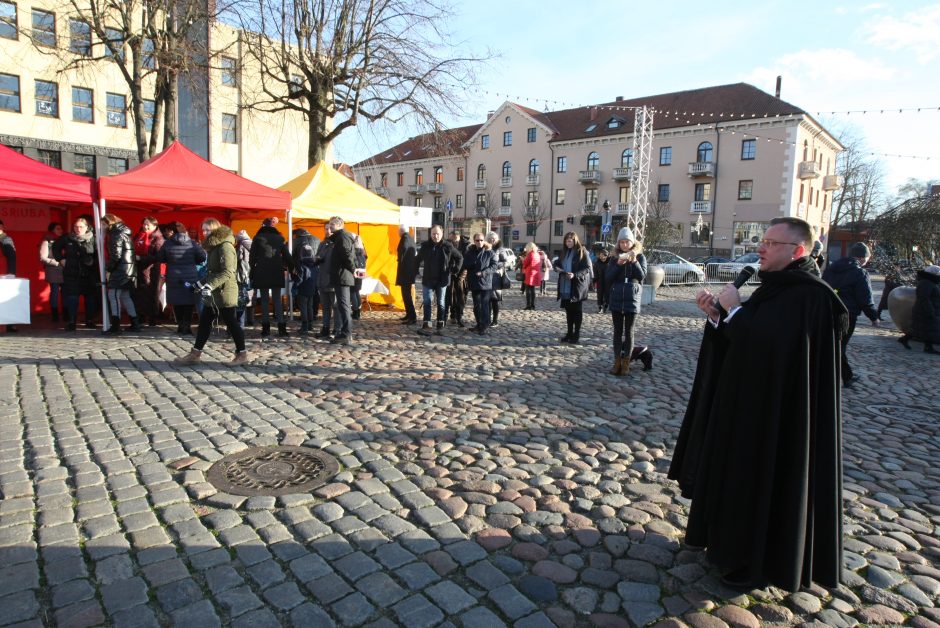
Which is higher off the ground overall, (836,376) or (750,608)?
(836,376)

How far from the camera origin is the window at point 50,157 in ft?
98.9

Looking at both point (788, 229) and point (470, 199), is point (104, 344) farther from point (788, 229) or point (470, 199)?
point (470, 199)

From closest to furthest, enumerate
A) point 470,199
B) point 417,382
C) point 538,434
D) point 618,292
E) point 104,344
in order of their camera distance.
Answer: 1. point 538,434
2. point 417,382
3. point 618,292
4. point 104,344
5. point 470,199

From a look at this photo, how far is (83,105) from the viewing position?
31.1m

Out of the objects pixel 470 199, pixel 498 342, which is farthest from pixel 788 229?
pixel 470 199

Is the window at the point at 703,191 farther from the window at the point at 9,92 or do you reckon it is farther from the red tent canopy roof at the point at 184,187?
the window at the point at 9,92

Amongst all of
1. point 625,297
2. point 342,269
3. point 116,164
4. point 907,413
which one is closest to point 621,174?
point 116,164

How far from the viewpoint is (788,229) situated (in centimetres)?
256

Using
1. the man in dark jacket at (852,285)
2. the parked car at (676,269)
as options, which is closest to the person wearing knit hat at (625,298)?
the man in dark jacket at (852,285)

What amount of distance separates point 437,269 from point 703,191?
1644 inches

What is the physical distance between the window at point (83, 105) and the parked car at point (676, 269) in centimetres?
2976

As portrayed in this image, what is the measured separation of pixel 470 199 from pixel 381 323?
52.3m

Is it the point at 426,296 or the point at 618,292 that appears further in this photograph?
the point at 426,296

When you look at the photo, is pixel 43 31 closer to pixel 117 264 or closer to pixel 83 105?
pixel 117 264
